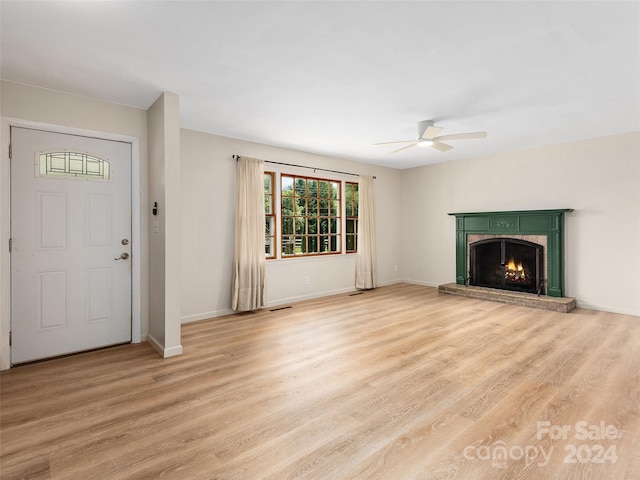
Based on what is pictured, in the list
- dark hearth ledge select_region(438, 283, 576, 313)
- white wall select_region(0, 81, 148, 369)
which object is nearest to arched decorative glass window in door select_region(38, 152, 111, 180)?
white wall select_region(0, 81, 148, 369)

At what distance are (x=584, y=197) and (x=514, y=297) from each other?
1.84 meters

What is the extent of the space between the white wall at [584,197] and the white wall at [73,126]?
18.2 feet

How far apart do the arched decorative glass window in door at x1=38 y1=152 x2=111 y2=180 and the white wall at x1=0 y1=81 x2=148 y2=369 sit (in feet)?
0.81

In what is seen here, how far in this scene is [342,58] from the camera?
2.69m

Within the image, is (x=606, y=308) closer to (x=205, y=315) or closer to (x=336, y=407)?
(x=336, y=407)

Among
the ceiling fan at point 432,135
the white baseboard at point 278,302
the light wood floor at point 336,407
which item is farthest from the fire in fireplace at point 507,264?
the ceiling fan at point 432,135

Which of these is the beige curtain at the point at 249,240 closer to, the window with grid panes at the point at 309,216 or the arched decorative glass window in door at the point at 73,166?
the window with grid panes at the point at 309,216

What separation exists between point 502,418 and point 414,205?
564cm

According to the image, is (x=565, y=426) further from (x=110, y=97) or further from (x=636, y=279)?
(x=110, y=97)

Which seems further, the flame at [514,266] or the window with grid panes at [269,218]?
the flame at [514,266]

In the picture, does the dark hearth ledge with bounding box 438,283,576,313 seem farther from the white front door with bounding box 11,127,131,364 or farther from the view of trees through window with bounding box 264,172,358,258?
the white front door with bounding box 11,127,131,364

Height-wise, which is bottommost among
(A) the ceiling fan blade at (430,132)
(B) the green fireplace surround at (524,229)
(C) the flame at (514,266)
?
(C) the flame at (514,266)

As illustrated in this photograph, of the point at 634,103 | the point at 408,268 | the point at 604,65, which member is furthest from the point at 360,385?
the point at 408,268

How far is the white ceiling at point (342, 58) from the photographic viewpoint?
2.12 m
